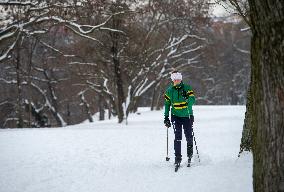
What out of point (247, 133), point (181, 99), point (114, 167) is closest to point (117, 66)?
point (114, 167)

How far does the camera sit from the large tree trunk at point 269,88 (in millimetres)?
3957

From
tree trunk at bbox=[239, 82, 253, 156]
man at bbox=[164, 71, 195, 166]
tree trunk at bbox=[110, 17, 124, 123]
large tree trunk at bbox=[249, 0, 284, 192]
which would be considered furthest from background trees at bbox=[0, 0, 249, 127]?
large tree trunk at bbox=[249, 0, 284, 192]

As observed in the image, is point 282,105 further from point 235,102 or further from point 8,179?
point 235,102

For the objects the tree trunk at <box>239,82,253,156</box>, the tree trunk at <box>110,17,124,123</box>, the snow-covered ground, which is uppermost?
the tree trunk at <box>110,17,124,123</box>

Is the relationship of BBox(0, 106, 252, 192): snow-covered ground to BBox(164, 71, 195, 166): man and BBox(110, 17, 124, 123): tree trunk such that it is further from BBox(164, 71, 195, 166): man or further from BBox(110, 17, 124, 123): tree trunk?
BBox(110, 17, 124, 123): tree trunk

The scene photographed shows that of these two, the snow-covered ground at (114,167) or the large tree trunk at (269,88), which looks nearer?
the large tree trunk at (269,88)

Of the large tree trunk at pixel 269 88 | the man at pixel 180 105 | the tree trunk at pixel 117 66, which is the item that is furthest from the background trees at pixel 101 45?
the large tree trunk at pixel 269 88

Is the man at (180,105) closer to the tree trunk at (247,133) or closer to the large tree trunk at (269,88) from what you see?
the tree trunk at (247,133)

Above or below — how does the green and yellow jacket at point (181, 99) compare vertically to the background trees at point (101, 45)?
below

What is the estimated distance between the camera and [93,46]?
26453mm

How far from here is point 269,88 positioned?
Answer: 409 centimetres

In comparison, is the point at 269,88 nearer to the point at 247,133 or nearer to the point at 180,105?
the point at 247,133

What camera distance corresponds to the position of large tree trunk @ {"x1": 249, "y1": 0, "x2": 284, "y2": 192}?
13.0ft

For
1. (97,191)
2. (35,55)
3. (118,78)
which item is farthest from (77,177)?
(35,55)
